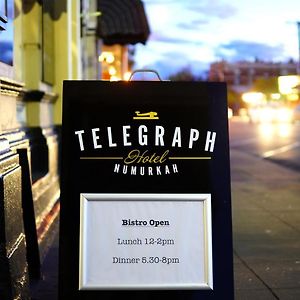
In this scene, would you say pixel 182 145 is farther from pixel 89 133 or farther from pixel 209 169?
pixel 89 133

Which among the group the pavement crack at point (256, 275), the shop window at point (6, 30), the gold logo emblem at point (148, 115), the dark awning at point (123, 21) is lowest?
the pavement crack at point (256, 275)

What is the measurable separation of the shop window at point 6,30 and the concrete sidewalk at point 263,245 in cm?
202

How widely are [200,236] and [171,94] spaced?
90cm

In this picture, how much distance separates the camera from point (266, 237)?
262 inches

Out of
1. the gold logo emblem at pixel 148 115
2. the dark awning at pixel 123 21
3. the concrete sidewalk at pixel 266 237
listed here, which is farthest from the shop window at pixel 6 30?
the dark awning at pixel 123 21

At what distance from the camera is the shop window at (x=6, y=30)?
427 centimetres

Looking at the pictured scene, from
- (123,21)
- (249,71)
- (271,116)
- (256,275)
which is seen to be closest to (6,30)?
(256,275)

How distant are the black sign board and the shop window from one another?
3.45ft

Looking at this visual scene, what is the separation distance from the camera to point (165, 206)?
3.56 m

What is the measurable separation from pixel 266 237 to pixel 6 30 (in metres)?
3.63

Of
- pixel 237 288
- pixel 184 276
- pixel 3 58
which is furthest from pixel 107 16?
pixel 184 276

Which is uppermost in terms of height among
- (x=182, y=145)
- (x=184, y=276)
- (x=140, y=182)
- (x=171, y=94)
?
(x=171, y=94)

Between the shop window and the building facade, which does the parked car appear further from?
the shop window

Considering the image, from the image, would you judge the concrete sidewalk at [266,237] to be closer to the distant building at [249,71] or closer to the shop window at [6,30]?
the shop window at [6,30]
